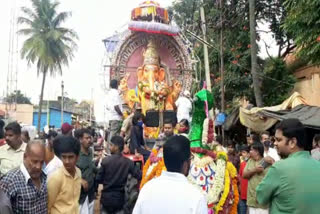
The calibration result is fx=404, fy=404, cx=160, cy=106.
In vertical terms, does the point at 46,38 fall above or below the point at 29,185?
above

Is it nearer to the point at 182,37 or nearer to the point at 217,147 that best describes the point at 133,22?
the point at 182,37

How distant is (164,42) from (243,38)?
4.25 metres

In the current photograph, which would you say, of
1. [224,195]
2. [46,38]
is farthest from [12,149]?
[46,38]

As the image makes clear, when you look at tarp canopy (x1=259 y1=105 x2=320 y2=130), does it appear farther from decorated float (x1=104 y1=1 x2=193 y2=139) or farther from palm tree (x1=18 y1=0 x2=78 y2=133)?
palm tree (x1=18 y1=0 x2=78 y2=133)

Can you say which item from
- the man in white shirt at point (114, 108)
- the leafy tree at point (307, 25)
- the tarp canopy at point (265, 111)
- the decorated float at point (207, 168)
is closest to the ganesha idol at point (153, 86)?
the man in white shirt at point (114, 108)

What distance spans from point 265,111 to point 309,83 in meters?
5.94

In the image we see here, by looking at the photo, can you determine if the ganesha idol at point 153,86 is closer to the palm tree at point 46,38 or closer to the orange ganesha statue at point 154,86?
the orange ganesha statue at point 154,86

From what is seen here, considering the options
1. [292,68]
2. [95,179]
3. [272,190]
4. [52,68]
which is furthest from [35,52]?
[272,190]

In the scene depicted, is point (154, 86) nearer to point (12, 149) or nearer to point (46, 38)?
point (12, 149)

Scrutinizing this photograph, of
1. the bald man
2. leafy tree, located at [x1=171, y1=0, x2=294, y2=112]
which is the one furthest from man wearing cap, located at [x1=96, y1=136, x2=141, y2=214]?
leafy tree, located at [x1=171, y1=0, x2=294, y2=112]

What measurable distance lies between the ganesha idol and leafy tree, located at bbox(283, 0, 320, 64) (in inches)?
178

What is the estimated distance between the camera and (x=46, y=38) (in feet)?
103

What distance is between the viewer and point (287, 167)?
3109mm

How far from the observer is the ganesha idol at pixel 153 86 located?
13.3m
